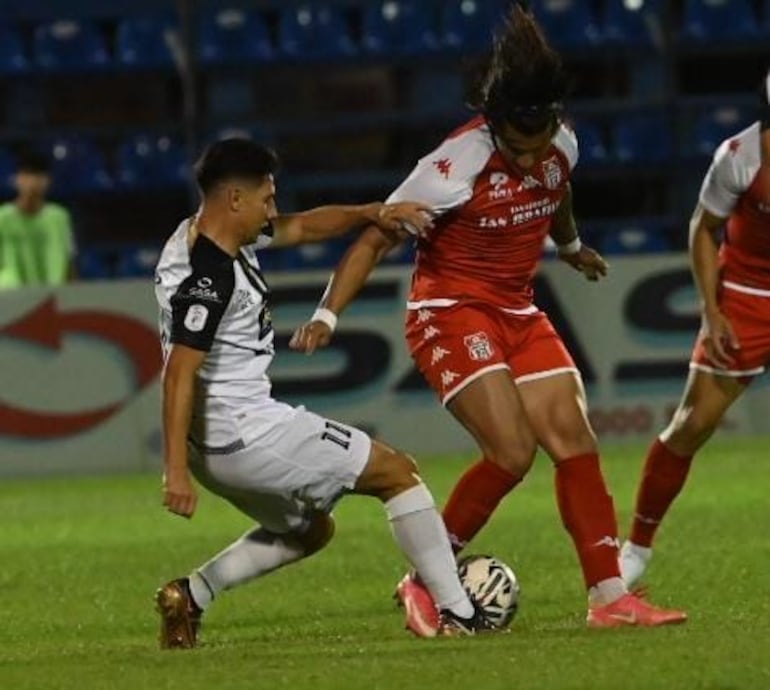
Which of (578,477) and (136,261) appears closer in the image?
(578,477)

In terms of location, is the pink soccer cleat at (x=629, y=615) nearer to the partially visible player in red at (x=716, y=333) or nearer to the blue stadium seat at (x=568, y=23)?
the partially visible player in red at (x=716, y=333)

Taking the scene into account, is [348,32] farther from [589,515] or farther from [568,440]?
[589,515]

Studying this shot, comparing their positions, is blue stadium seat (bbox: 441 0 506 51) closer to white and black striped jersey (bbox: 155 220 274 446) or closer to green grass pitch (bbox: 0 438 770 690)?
green grass pitch (bbox: 0 438 770 690)

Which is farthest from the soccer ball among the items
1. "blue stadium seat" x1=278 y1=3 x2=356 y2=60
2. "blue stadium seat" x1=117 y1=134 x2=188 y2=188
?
"blue stadium seat" x1=278 y1=3 x2=356 y2=60

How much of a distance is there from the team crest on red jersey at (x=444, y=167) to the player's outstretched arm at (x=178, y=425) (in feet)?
4.18

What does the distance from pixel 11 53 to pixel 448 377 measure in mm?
12007

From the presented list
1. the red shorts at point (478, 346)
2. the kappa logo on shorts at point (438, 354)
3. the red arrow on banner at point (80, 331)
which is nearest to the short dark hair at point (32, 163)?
the red arrow on banner at point (80, 331)

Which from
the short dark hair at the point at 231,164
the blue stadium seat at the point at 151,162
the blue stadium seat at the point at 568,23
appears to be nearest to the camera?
the short dark hair at the point at 231,164

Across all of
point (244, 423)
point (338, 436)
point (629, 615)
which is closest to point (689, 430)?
point (629, 615)

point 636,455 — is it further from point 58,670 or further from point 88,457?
point 58,670

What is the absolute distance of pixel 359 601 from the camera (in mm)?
9398

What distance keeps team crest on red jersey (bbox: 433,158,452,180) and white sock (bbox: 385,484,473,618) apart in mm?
1097

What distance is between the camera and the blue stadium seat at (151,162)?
63.0ft

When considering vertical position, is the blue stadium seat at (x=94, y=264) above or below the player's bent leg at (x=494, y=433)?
below
